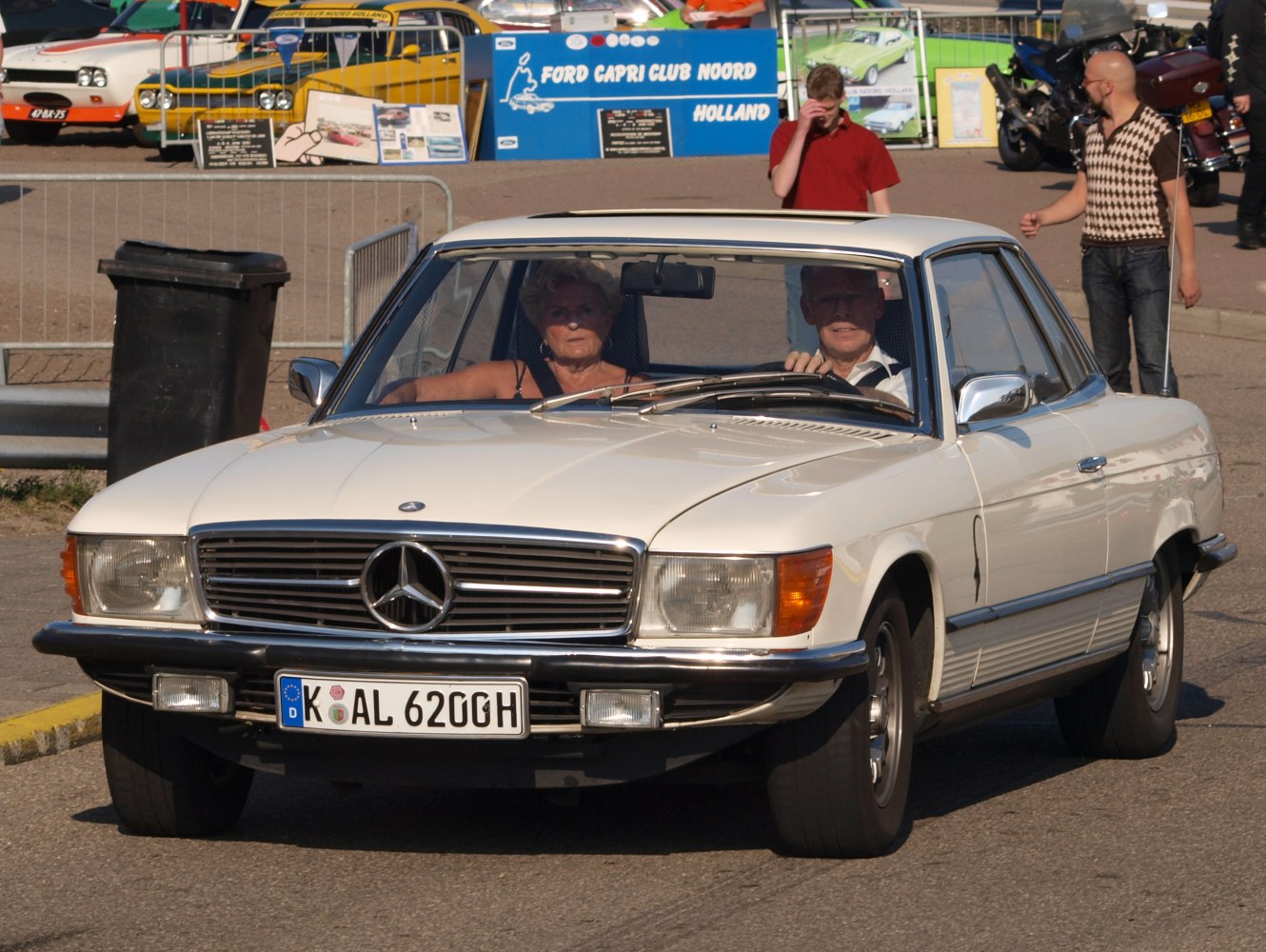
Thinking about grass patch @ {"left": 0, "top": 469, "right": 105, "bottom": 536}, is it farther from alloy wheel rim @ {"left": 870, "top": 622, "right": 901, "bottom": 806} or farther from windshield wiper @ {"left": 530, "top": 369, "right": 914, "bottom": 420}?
alloy wheel rim @ {"left": 870, "top": 622, "right": 901, "bottom": 806}

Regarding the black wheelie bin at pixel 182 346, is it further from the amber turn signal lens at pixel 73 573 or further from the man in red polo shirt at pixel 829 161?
the amber turn signal lens at pixel 73 573

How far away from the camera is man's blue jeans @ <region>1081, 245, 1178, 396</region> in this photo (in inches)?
445

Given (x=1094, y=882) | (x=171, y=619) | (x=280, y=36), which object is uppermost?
(x=280, y=36)

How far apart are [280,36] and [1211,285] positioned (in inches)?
451

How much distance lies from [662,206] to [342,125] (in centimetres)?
503

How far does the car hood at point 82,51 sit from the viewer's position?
2669 centimetres

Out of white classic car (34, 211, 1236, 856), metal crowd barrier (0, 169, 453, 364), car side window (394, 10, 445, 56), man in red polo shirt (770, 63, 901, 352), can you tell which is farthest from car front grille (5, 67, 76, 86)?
white classic car (34, 211, 1236, 856)

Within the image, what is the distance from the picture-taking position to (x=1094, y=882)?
5.51 meters

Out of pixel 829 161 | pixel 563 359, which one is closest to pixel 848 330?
pixel 563 359

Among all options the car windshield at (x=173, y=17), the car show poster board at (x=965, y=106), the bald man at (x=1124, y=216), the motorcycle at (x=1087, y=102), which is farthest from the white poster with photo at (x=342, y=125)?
the bald man at (x=1124, y=216)

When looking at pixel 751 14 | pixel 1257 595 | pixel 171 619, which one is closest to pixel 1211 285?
pixel 1257 595

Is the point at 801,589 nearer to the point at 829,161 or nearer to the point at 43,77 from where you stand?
the point at 829,161

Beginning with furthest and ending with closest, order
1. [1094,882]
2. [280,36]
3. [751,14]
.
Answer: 1. [751,14]
2. [280,36]
3. [1094,882]

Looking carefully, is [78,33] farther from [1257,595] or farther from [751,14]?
[1257,595]
